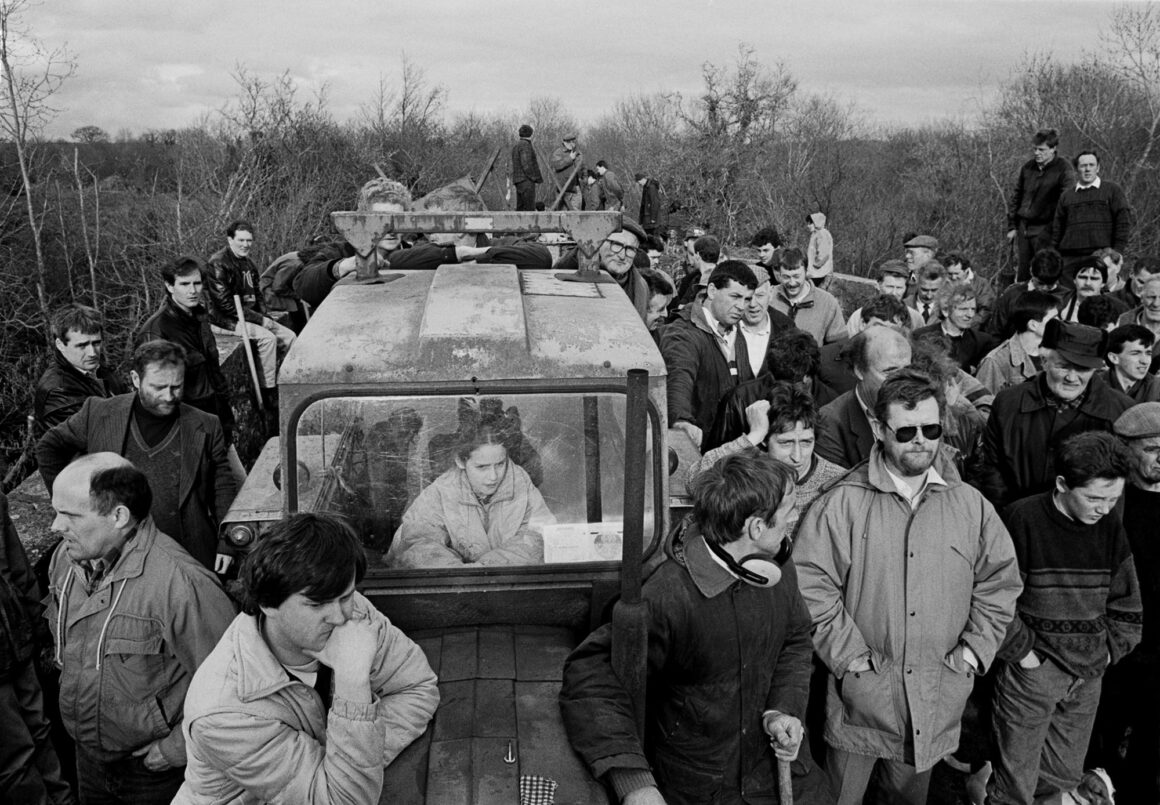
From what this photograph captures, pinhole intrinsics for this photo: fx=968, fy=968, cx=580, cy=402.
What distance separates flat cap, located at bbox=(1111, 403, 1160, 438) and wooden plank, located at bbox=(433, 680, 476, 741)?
318 cm

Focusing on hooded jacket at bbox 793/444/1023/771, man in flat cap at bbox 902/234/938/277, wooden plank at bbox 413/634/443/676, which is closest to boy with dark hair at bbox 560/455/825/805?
wooden plank at bbox 413/634/443/676

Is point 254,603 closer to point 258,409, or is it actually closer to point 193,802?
point 193,802

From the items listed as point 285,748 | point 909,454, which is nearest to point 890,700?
point 909,454

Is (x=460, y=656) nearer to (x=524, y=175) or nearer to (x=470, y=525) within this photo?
(x=470, y=525)

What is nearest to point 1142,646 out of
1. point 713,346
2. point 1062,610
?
point 1062,610

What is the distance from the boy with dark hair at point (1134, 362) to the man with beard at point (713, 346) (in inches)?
79.3

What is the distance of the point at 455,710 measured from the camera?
2977 mm

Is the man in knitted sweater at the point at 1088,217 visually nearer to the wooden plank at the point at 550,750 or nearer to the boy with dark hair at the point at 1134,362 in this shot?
the boy with dark hair at the point at 1134,362

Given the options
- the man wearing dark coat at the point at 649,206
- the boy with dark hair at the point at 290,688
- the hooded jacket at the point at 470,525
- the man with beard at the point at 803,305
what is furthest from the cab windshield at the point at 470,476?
the man wearing dark coat at the point at 649,206

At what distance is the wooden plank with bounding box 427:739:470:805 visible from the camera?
8.58 feet

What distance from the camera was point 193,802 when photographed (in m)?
2.58

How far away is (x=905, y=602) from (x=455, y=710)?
5.94 ft

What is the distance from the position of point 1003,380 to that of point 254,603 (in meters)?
5.27

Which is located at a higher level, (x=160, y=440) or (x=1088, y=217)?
(x=1088, y=217)
